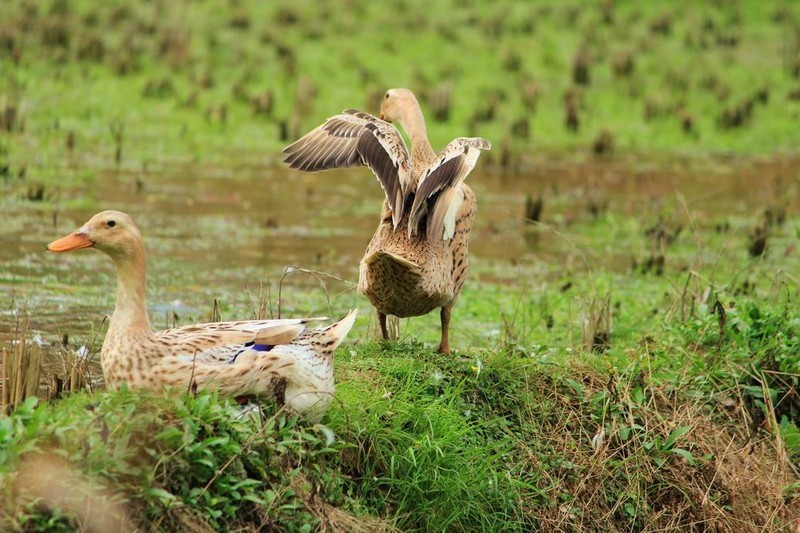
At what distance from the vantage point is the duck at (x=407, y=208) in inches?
230

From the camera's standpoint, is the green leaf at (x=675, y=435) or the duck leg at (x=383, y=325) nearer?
the green leaf at (x=675, y=435)

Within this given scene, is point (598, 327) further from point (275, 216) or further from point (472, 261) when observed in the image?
point (275, 216)

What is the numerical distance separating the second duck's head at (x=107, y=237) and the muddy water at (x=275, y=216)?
196 cm

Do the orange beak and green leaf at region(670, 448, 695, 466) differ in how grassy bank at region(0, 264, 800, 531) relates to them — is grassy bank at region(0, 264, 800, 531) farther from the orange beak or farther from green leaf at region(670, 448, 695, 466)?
the orange beak

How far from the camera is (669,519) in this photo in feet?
19.2

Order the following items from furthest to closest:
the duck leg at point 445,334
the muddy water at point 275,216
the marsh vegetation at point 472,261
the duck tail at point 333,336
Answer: the muddy water at point 275,216, the duck leg at point 445,334, the duck tail at point 333,336, the marsh vegetation at point 472,261

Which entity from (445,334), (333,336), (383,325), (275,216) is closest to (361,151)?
(383,325)

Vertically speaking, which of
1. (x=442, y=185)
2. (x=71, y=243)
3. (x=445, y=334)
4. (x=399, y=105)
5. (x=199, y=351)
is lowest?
(x=445, y=334)

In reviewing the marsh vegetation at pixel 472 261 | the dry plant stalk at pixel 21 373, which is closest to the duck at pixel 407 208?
the marsh vegetation at pixel 472 261

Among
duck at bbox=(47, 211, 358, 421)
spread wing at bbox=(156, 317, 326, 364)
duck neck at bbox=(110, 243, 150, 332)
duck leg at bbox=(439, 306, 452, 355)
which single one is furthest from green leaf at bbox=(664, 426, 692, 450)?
duck neck at bbox=(110, 243, 150, 332)

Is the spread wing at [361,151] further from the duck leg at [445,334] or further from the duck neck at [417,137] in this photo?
the duck leg at [445,334]

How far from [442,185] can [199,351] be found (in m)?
1.52

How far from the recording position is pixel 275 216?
35.7ft

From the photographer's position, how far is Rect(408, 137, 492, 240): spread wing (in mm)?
5828
